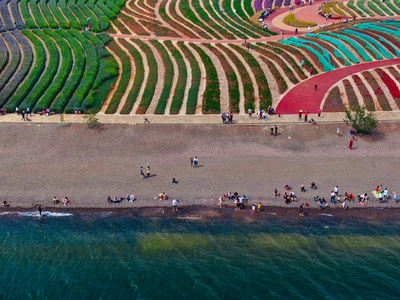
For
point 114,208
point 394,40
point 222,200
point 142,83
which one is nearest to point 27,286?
point 114,208

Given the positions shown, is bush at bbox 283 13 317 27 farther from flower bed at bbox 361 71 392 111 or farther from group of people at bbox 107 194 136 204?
group of people at bbox 107 194 136 204

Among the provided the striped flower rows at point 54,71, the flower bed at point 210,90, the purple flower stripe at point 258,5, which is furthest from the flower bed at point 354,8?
the striped flower rows at point 54,71

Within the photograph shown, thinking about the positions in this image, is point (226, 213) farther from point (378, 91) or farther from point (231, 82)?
point (378, 91)

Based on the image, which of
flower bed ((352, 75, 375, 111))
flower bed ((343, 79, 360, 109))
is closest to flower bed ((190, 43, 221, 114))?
flower bed ((343, 79, 360, 109))

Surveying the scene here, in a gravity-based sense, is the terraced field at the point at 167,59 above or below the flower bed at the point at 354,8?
below

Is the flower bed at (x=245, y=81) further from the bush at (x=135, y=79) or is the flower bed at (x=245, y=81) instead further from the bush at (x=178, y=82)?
the bush at (x=135, y=79)

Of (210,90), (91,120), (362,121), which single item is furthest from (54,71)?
(362,121)
